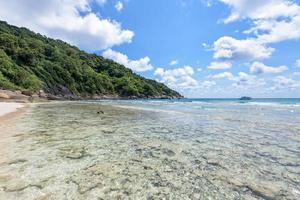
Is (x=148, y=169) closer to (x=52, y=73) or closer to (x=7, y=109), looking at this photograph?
(x=7, y=109)

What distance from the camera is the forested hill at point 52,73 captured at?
66794mm

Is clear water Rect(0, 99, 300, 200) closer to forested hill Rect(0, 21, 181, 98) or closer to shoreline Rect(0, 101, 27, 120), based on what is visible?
shoreline Rect(0, 101, 27, 120)

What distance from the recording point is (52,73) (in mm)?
88625

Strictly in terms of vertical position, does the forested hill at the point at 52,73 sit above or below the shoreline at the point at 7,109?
above

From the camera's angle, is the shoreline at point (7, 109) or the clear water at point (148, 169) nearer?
the clear water at point (148, 169)

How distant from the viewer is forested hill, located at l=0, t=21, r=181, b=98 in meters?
66.8

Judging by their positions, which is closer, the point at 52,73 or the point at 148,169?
the point at 148,169

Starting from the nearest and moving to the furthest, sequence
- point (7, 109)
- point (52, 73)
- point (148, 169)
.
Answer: point (148, 169)
point (7, 109)
point (52, 73)

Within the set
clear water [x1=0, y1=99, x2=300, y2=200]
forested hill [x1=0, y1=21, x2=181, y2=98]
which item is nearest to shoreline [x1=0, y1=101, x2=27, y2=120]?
clear water [x1=0, y1=99, x2=300, y2=200]

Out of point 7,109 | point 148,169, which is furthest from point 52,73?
point 148,169

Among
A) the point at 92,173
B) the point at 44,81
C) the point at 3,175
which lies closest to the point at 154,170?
the point at 92,173

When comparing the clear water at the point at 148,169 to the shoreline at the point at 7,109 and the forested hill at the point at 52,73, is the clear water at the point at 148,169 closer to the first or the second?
the shoreline at the point at 7,109

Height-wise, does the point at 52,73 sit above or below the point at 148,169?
above

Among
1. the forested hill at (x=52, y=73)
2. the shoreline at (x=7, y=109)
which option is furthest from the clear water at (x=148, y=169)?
the forested hill at (x=52, y=73)
